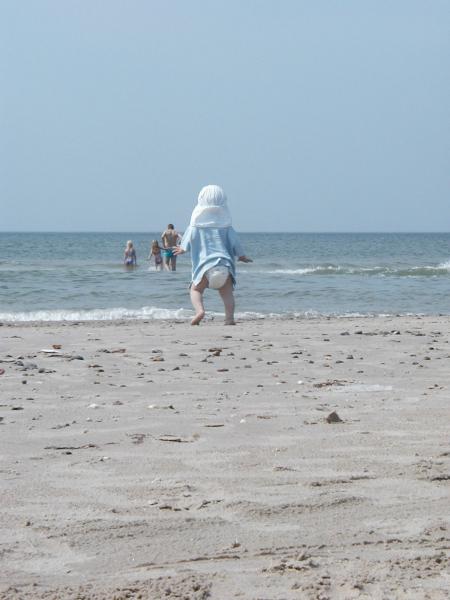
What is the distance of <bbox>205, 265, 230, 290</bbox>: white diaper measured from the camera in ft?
32.9

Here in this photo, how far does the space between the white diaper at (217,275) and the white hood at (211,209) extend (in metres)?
0.48

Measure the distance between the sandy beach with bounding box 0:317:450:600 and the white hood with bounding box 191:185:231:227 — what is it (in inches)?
144

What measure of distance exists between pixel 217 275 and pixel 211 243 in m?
0.35

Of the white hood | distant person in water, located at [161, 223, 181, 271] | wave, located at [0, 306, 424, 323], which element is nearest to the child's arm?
the white hood

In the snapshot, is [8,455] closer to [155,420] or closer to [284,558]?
[155,420]

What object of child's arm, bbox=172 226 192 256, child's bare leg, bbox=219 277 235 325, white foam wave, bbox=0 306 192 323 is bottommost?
white foam wave, bbox=0 306 192 323

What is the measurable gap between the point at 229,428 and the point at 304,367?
241cm

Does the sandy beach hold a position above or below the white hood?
below

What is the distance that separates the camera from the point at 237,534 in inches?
117

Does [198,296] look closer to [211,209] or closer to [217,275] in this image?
[217,275]

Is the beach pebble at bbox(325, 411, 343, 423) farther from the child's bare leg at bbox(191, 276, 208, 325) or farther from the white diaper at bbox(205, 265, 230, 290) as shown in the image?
the child's bare leg at bbox(191, 276, 208, 325)

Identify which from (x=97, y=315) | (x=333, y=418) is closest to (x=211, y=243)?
(x=97, y=315)

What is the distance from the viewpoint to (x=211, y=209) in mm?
10062

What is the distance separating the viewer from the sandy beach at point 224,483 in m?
2.65
